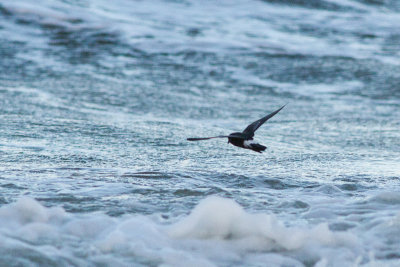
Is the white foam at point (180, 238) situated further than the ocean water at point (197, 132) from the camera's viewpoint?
No

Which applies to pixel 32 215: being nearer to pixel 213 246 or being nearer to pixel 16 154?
pixel 213 246

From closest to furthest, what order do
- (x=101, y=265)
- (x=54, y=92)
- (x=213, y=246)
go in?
(x=101, y=265) < (x=213, y=246) < (x=54, y=92)

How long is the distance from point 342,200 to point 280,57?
6.54 meters

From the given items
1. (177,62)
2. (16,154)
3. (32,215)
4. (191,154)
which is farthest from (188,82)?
(32,215)

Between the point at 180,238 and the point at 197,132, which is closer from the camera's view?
the point at 180,238

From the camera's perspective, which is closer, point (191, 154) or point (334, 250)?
point (334, 250)

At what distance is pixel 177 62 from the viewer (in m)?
9.87

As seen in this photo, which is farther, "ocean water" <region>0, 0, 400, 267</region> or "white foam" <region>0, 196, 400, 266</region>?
"ocean water" <region>0, 0, 400, 267</region>

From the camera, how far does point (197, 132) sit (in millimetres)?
6301

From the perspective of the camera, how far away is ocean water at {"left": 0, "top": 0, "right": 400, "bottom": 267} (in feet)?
10.4

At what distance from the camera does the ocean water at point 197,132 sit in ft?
10.4

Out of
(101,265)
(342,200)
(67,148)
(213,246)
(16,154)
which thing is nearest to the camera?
(101,265)

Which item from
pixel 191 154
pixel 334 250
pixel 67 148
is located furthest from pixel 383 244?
pixel 67 148

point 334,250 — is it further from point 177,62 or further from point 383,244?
point 177,62
